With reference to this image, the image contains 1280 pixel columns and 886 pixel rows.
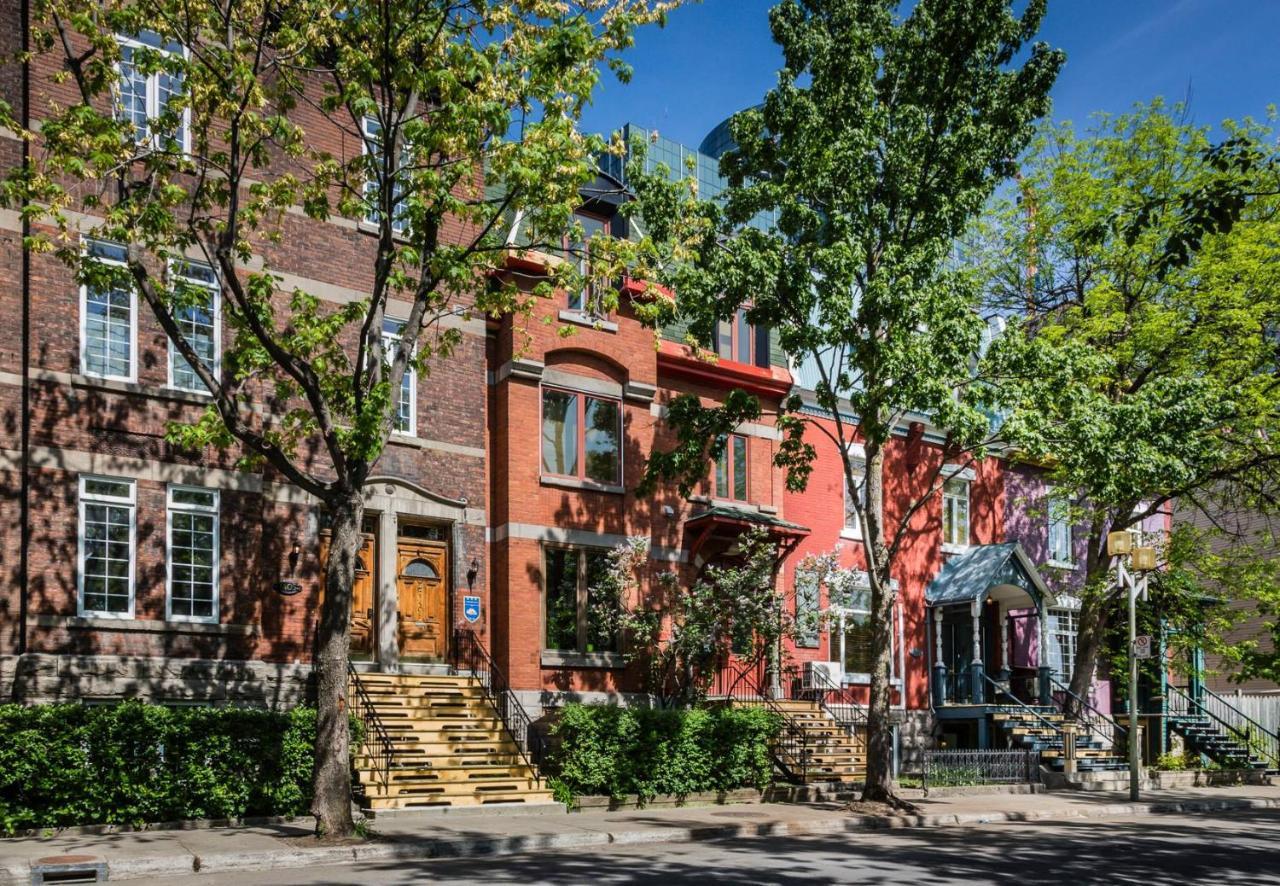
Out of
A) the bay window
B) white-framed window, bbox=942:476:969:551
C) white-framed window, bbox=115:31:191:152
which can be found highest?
white-framed window, bbox=115:31:191:152

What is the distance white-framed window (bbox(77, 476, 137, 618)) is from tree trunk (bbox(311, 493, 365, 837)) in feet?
15.7

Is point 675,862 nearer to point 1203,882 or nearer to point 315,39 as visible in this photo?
point 1203,882

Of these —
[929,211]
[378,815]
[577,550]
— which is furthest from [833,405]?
[378,815]

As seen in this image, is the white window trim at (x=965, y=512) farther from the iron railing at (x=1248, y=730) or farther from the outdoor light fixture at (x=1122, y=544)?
the outdoor light fixture at (x=1122, y=544)

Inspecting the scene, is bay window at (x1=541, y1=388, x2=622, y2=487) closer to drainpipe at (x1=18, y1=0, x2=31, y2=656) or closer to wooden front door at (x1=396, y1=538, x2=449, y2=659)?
wooden front door at (x1=396, y1=538, x2=449, y2=659)

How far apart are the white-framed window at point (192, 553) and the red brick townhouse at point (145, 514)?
0.02 meters

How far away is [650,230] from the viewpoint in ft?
71.1

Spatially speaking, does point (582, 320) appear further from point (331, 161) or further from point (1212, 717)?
point (1212, 717)

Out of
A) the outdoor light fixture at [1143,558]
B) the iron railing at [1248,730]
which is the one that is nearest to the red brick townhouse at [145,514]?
the outdoor light fixture at [1143,558]

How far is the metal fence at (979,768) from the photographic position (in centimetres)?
2442

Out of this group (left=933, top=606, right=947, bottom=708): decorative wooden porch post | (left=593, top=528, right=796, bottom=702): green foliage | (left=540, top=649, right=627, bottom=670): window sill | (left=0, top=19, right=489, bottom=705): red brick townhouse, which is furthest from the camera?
(left=933, top=606, right=947, bottom=708): decorative wooden porch post

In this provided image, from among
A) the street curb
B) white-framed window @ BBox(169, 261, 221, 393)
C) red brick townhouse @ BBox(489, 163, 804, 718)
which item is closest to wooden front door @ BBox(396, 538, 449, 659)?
red brick townhouse @ BBox(489, 163, 804, 718)

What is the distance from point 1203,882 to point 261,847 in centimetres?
995

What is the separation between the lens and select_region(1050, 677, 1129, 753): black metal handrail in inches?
1113
